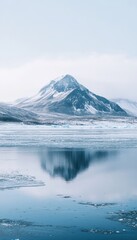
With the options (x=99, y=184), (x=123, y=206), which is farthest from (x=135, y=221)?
(x=99, y=184)

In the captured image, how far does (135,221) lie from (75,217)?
98.4 inches

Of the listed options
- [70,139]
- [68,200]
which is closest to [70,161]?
[68,200]

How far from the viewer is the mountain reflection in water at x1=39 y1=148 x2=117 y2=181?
2978 centimetres

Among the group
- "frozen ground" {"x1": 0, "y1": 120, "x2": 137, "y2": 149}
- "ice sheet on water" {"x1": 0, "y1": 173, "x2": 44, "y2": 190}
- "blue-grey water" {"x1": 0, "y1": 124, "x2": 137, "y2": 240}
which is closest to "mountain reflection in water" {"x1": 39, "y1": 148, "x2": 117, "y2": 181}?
"blue-grey water" {"x1": 0, "y1": 124, "x2": 137, "y2": 240}

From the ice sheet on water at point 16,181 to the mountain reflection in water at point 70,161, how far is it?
2.48 meters

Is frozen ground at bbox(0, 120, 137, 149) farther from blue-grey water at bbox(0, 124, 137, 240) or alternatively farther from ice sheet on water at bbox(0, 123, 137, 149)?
blue-grey water at bbox(0, 124, 137, 240)

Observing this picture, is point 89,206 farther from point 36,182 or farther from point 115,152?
point 115,152

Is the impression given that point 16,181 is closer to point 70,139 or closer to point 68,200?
point 68,200

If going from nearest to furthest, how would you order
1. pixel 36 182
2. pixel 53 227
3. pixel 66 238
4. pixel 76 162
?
pixel 66 238 < pixel 53 227 < pixel 36 182 < pixel 76 162

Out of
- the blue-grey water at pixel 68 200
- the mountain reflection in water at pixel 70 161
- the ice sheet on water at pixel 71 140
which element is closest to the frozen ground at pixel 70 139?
the ice sheet on water at pixel 71 140

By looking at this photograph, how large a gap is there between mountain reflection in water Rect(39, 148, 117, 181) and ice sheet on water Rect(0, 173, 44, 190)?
248 cm

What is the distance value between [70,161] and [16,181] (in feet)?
40.6

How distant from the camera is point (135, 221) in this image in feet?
52.9

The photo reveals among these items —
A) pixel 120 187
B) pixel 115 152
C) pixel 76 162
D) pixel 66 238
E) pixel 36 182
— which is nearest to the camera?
pixel 66 238
